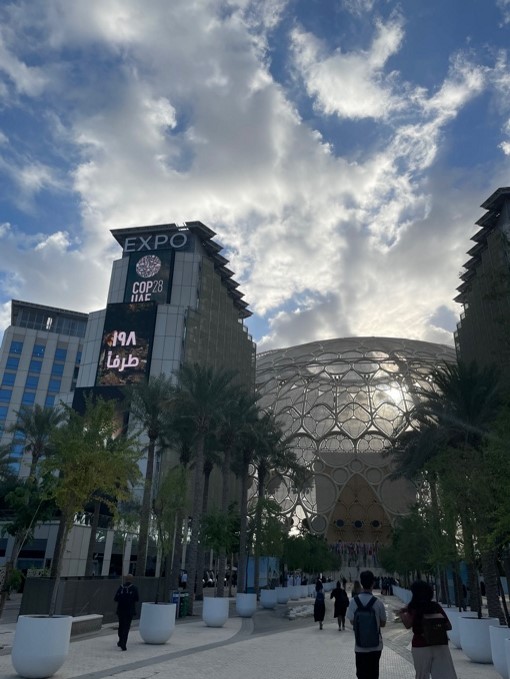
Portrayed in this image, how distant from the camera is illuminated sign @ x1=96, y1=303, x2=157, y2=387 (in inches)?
2344

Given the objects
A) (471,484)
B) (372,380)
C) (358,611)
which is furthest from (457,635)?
(372,380)

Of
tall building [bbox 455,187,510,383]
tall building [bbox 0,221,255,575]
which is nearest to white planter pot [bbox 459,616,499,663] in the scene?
tall building [bbox 0,221,255,575]

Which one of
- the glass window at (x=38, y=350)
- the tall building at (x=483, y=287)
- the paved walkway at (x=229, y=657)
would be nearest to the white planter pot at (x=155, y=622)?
the paved walkway at (x=229, y=657)

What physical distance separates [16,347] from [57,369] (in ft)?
26.5

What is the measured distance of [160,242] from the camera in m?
73.8

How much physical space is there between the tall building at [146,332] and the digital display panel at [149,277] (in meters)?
0.13

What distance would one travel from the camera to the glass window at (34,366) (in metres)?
96.0

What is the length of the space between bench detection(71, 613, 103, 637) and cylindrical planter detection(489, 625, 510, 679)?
10401 millimetres

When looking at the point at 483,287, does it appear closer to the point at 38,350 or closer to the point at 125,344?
the point at 125,344

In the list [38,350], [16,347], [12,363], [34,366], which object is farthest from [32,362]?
[16,347]

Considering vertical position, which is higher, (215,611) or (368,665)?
(368,665)

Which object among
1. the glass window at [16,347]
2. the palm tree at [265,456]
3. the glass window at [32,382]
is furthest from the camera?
the glass window at [16,347]

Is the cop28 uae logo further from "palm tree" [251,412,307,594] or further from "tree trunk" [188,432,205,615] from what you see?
"tree trunk" [188,432,205,615]

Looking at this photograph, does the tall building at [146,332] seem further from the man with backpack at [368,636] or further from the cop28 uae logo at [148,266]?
the man with backpack at [368,636]
